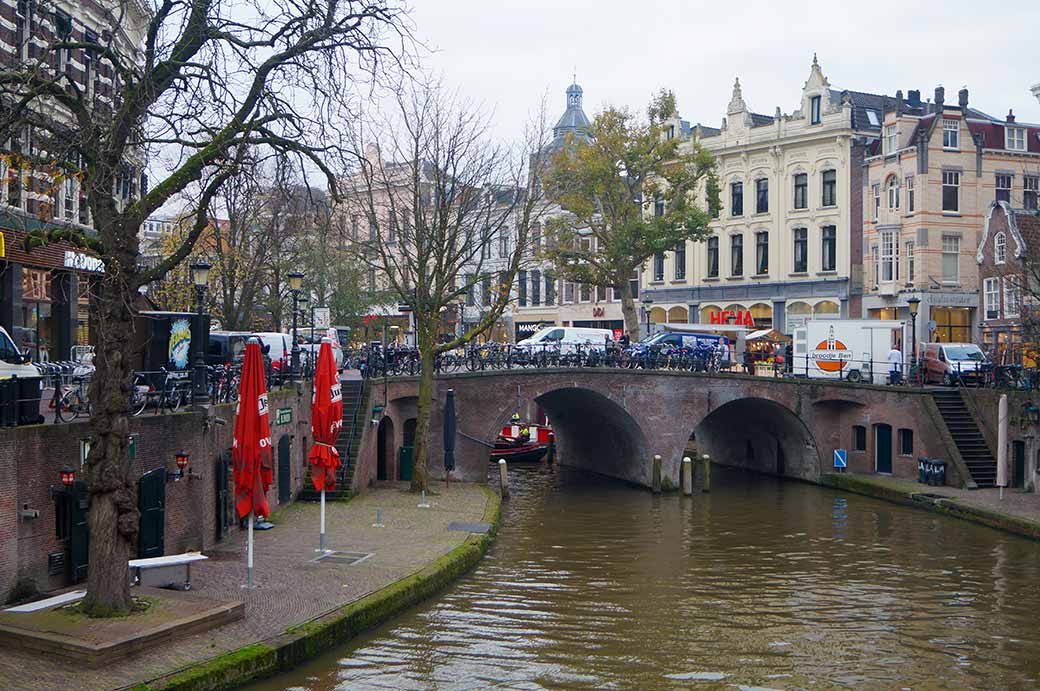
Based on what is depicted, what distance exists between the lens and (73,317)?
107 feet

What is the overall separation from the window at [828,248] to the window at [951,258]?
566cm

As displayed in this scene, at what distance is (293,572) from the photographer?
20.0m

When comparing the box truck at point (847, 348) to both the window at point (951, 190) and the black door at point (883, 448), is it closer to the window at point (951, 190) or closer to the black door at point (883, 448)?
the black door at point (883, 448)

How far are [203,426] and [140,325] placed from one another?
19.4 feet

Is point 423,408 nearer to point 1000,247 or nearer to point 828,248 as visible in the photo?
point 1000,247

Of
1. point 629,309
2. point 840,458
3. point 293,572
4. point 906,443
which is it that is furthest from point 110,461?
point 629,309

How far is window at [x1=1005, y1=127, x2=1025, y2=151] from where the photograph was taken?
52.7 meters

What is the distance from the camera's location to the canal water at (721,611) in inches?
661

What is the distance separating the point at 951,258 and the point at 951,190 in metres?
3.24

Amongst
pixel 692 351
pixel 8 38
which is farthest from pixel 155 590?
pixel 692 351

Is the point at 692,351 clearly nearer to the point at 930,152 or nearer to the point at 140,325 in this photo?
the point at 930,152

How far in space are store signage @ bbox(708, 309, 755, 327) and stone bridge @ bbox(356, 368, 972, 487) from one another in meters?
12.4

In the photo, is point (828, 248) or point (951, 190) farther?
point (828, 248)

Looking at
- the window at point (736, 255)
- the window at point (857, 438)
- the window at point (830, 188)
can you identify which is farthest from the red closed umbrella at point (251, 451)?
the window at point (736, 255)
